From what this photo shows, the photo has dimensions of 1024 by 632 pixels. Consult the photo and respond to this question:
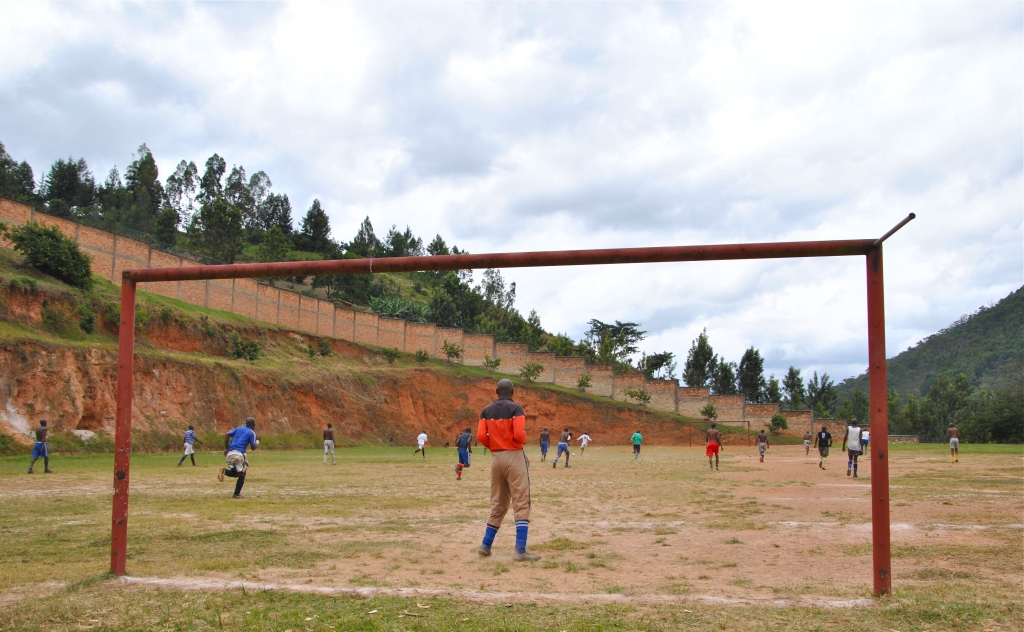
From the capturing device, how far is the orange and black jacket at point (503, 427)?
29.2 ft

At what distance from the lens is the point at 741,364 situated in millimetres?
91312

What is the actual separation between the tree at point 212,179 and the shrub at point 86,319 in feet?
304

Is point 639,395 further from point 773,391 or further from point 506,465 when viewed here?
point 506,465

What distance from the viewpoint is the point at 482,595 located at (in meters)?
6.79

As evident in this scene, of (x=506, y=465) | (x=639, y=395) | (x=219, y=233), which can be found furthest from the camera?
(x=219, y=233)

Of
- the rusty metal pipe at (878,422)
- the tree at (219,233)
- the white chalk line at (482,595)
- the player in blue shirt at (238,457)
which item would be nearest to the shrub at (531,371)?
the tree at (219,233)

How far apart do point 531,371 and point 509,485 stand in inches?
2451

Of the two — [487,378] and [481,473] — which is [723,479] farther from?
[487,378]

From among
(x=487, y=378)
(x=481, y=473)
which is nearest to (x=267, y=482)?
(x=481, y=473)

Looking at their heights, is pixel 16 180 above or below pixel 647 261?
above

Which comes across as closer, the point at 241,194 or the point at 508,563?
the point at 508,563

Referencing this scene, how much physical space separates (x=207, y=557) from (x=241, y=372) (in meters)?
40.8

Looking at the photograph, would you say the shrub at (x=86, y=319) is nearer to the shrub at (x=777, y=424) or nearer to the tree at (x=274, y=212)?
the shrub at (x=777, y=424)

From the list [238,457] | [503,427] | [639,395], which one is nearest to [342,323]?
[639,395]
